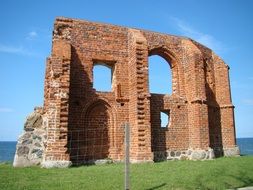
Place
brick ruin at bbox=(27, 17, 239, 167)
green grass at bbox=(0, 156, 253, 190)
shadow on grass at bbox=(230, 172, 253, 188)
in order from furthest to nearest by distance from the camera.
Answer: brick ruin at bbox=(27, 17, 239, 167)
shadow on grass at bbox=(230, 172, 253, 188)
green grass at bbox=(0, 156, 253, 190)

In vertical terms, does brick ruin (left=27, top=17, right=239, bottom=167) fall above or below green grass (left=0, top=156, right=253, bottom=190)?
above

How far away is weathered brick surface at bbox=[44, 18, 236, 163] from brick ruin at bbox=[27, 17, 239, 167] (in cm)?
4

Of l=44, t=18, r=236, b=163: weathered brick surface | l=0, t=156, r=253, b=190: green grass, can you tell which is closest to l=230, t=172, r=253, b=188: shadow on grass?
l=0, t=156, r=253, b=190: green grass

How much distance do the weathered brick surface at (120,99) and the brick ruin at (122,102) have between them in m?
0.04

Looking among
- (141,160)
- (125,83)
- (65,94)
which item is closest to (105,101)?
(125,83)

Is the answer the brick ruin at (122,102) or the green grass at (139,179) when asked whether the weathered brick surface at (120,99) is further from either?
the green grass at (139,179)

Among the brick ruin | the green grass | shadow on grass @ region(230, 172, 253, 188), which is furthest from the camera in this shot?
the brick ruin

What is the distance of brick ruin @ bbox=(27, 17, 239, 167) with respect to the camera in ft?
42.1

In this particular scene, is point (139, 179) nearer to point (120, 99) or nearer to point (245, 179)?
point (245, 179)

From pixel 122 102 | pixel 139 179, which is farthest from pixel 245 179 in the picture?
pixel 122 102

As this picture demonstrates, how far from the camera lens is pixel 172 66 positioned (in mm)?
16688

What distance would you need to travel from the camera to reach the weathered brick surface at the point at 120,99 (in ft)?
42.3

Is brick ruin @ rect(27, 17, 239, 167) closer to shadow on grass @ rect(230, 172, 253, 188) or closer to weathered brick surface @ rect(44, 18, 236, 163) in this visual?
weathered brick surface @ rect(44, 18, 236, 163)

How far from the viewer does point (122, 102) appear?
1464 centimetres
